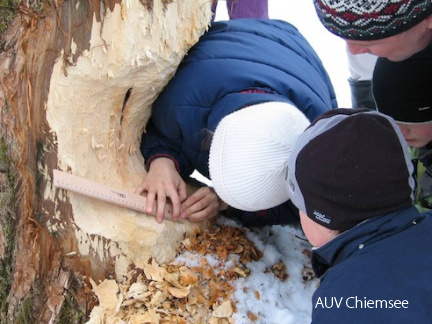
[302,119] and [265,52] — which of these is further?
[265,52]

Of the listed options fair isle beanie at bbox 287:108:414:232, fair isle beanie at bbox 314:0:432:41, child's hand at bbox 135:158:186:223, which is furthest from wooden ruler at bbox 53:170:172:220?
fair isle beanie at bbox 314:0:432:41

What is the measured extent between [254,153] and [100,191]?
423 mm

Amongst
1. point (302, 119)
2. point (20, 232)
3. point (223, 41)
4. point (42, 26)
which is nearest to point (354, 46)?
point (302, 119)

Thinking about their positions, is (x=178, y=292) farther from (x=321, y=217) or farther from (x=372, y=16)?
(x=372, y=16)

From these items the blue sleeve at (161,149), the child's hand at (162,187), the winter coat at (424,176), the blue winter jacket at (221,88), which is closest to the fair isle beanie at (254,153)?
the blue winter jacket at (221,88)

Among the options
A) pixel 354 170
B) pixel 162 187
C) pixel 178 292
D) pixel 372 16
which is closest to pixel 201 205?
pixel 162 187

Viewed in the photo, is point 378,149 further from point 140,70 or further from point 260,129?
point 140,70

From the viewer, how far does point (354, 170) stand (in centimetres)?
106

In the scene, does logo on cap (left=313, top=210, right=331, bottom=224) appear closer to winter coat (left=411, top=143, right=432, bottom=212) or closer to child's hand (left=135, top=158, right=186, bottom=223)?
child's hand (left=135, top=158, right=186, bottom=223)

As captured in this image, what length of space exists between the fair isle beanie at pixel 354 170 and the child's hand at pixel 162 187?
508 mm

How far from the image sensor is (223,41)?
1649 mm

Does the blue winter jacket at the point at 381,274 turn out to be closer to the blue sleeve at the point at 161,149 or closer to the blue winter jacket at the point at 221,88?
the blue winter jacket at the point at 221,88

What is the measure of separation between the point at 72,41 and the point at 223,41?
1.82 feet

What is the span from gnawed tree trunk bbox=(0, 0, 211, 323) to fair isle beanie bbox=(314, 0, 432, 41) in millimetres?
432
